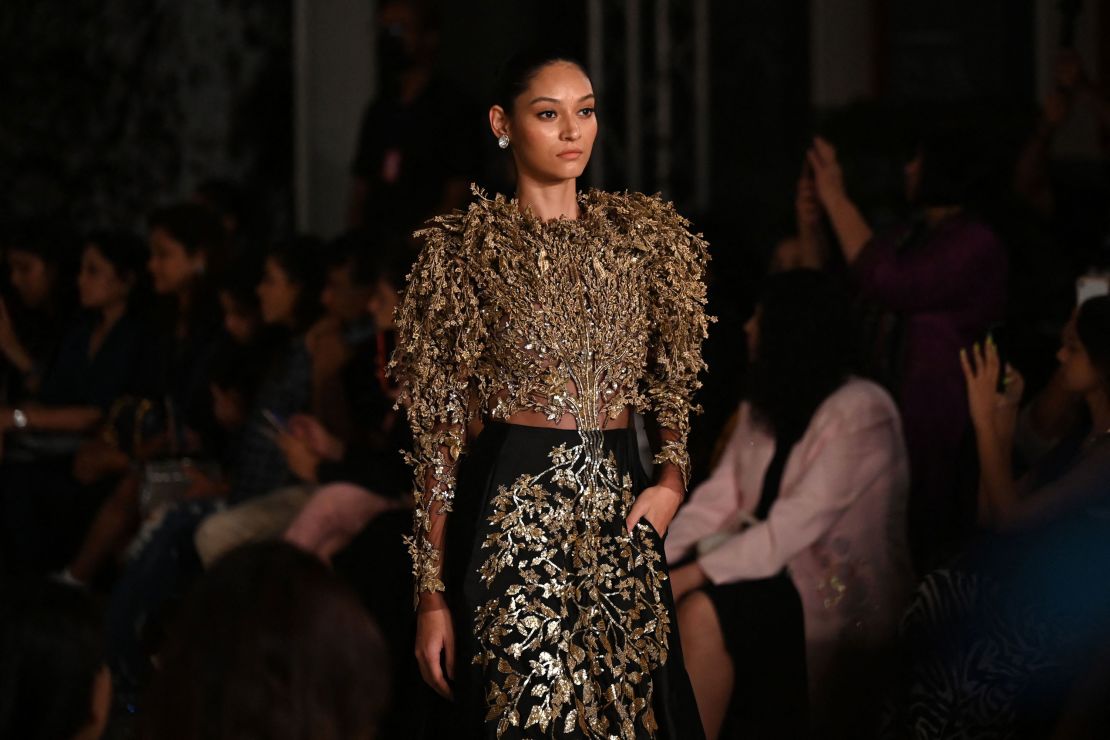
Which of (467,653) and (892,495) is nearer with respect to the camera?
(467,653)

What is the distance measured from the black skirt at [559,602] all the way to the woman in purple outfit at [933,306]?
186 cm

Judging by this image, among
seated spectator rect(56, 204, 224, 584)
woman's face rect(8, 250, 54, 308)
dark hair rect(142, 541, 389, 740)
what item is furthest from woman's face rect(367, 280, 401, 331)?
Answer: dark hair rect(142, 541, 389, 740)

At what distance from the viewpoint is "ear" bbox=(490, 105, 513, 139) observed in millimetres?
2943

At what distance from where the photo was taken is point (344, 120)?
8.07 meters

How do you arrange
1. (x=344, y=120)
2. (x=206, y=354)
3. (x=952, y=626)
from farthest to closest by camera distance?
(x=344, y=120) < (x=206, y=354) < (x=952, y=626)

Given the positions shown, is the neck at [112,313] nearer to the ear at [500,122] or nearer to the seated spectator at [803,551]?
the seated spectator at [803,551]

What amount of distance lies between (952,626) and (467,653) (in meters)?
1.23

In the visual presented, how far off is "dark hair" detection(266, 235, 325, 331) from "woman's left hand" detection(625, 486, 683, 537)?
2.73 metres

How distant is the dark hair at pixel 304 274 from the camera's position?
214 inches

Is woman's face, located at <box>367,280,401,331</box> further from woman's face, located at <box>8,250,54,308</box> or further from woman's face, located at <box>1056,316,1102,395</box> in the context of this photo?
woman's face, located at <box>8,250,54,308</box>

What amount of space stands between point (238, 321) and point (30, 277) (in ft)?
5.36

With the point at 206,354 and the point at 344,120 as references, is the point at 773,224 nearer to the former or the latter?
the point at 344,120

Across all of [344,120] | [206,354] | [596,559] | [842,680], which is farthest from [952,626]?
[344,120]

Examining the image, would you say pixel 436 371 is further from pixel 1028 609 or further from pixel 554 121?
pixel 1028 609
